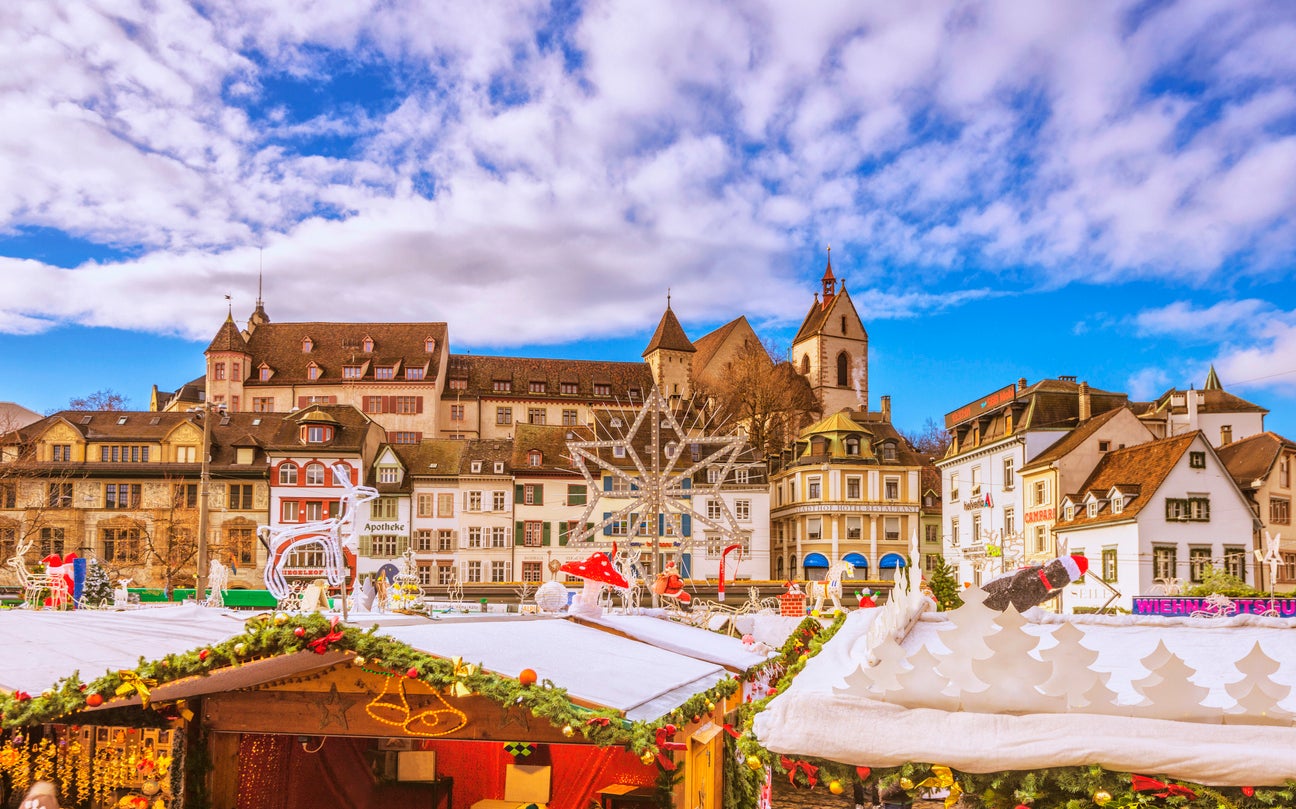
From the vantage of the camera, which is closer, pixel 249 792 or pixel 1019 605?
pixel 1019 605

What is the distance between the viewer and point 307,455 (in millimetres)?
61969

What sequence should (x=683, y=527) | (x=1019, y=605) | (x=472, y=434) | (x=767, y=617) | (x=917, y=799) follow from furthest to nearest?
(x=472, y=434) → (x=683, y=527) → (x=767, y=617) → (x=1019, y=605) → (x=917, y=799)

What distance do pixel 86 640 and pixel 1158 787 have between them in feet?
23.8

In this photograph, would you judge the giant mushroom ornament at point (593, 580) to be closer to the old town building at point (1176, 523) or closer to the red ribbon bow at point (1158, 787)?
the red ribbon bow at point (1158, 787)

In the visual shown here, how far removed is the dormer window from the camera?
2477 inches

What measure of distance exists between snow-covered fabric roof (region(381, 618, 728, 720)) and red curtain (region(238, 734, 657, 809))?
2.78 ft

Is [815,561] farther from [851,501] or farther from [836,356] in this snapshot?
[836,356]

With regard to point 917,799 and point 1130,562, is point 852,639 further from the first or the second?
point 1130,562

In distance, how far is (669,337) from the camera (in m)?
90.2

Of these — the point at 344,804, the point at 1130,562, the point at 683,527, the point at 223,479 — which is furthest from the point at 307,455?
the point at 344,804

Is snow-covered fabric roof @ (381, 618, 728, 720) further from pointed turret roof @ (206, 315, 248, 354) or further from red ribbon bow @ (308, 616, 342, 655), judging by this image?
pointed turret roof @ (206, 315, 248, 354)

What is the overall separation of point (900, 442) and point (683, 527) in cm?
1409

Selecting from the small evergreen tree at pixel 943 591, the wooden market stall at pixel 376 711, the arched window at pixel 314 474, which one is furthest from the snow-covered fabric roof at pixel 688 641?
the arched window at pixel 314 474

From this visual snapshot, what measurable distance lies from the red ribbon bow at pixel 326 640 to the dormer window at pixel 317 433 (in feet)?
188
